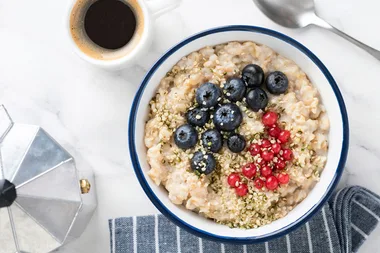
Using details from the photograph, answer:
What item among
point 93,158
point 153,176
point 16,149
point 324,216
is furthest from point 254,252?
point 16,149

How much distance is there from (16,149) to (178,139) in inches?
12.8

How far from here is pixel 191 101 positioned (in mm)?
1316

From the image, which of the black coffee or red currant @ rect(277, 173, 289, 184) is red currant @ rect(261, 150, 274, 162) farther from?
the black coffee

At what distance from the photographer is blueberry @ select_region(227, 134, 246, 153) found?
1.28 m

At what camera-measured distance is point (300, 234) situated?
56.1 inches

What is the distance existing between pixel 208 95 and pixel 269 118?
128mm

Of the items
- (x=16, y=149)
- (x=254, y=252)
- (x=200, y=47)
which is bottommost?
(x=254, y=252)

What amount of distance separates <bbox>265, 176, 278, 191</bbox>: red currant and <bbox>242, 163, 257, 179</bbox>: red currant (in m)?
0.03

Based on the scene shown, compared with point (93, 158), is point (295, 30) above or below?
above

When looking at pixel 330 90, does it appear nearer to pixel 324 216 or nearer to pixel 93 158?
pixel 324 216

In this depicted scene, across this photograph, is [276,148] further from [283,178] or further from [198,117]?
[198,117]

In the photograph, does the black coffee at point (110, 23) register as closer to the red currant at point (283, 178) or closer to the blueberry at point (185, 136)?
the blueberry at point (185, 136)

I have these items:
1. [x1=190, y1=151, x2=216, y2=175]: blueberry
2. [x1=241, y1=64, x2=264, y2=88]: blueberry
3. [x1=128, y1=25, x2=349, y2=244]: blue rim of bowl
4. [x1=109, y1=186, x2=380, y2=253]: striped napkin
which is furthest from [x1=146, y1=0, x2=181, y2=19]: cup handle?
[x1=109, y1=186, x2=380, y2=253]: striped napkin

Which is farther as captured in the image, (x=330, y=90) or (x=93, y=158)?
(x=93, y=158)
